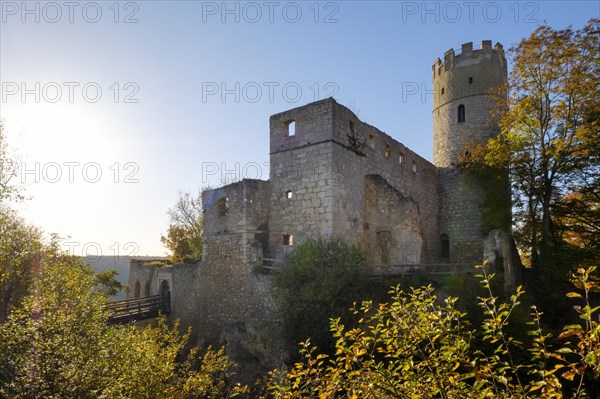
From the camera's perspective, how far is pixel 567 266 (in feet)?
44.8

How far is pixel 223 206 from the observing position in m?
16.4

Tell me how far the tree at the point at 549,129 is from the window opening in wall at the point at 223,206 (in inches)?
429

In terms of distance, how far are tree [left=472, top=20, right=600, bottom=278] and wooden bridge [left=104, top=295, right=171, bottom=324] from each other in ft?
51.8

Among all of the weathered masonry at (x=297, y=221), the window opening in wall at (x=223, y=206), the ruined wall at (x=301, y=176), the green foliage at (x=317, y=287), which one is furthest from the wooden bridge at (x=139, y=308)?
the green foliage at (x=317, y=287)

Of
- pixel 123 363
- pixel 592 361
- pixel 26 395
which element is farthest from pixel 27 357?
pixel 592 361

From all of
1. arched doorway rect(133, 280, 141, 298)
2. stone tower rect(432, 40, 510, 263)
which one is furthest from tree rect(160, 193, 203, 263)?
stone tower rect(432, 40, 510, 263)

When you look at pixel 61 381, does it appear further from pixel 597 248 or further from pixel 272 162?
pixel 597 248

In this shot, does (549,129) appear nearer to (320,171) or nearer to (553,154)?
(553,154)

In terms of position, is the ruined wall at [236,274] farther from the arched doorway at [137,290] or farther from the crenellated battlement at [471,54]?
the crenellated battlement at [471,54]

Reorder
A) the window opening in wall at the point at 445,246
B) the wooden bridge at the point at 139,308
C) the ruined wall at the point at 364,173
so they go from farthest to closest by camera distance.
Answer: the window opening in wall at the point at 445,246
the wooden bridge at the point at 139,308
the ruined wall at the point at 364,173

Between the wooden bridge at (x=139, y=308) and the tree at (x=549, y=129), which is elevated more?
the tree at (x=549, y=129)

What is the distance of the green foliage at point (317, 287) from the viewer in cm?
1116

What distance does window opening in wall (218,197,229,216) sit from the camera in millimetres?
16114

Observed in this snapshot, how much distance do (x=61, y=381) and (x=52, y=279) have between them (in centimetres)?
227
